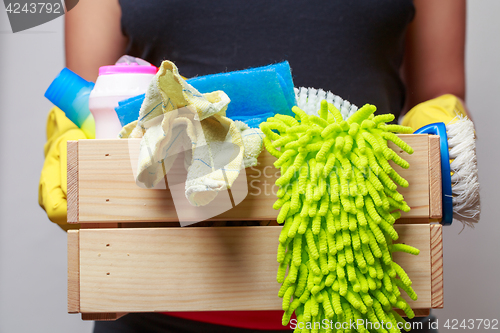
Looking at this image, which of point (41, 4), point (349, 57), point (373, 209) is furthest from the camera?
point (41, 4)

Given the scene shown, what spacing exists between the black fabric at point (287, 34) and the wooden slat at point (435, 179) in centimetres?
22

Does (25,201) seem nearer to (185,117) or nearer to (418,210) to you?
(185,117)

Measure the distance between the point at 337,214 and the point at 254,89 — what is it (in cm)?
13

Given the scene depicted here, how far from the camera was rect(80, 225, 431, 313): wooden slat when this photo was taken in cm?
31

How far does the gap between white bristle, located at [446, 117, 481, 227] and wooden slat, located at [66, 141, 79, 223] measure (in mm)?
334

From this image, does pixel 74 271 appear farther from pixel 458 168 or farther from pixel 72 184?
pixel 458 168

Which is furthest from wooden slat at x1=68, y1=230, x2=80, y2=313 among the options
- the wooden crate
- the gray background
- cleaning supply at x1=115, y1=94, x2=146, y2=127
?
the gray background

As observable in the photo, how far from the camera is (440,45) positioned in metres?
0.57

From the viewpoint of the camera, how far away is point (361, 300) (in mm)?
279

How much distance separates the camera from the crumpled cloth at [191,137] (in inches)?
10.4

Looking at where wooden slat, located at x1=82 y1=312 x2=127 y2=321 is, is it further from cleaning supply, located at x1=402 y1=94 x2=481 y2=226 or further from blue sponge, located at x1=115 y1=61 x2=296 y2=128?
cleaning supply, located at x1=402 y1=94 x2=481 y2=226

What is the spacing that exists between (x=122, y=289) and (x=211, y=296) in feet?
0.26

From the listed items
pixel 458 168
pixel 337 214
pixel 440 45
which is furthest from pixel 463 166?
pixel 440 45

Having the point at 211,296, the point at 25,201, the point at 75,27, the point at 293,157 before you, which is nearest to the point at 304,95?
the point at 293,157
